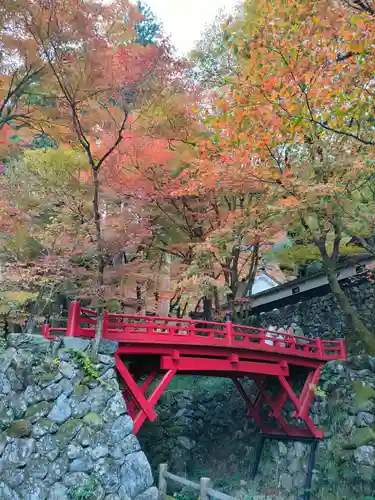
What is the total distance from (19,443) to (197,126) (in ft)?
32.2

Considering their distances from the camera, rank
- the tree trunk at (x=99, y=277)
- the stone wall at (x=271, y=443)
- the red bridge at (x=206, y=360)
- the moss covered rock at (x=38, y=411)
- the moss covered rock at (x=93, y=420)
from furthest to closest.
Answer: the stone wall at (x=271, y=443) < the red bridge at (x=206, y=360) < the tree trunk at (x=99, y=277) < the moss covered rock at (x=93, y=420) < the moss covered rock at (x=38, y=411)

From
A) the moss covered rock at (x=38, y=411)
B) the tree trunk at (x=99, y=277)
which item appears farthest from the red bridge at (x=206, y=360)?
the moss covered rock at (x=38, y=411)

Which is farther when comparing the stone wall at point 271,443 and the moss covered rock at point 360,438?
the stone wall at point 271,443

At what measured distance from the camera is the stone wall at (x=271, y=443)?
33.8ft

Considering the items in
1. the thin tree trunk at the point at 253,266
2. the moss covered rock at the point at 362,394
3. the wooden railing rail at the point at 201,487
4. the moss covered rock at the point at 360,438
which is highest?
the thin tree trunk at the point at 253,266

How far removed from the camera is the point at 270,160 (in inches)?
384

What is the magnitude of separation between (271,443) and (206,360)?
4449 mm

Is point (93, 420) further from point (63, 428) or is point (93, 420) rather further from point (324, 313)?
point (324, 313)

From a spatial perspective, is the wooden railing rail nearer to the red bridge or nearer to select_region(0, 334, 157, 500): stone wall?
select_region(0, 334, 157, 500): stone wall

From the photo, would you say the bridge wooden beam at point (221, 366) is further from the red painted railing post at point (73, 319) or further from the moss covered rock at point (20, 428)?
the moss covered rock at point (20, 428)

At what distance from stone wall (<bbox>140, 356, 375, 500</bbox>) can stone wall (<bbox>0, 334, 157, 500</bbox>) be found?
5066 mm

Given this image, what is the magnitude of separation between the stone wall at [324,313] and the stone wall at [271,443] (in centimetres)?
262

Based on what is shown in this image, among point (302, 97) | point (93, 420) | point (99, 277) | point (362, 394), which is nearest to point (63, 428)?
point (93, 420)

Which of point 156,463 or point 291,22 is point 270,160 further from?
point 156,463
